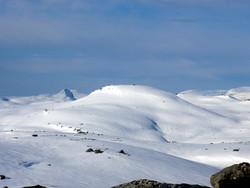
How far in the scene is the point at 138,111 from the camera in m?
85.1

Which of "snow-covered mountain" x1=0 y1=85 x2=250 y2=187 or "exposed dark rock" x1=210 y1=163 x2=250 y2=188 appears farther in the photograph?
"snow-covered mountain" x1=0 y1=85 x2=250 y2=187

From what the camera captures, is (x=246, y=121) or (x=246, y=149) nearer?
(x=246, y=149)

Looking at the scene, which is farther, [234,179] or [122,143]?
[122,143]

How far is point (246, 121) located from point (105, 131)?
4618cm

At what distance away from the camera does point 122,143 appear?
1598 inches

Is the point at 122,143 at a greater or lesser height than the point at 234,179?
greater

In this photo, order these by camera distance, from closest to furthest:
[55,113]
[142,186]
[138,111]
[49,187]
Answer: [142,186] < [49,187] < [55,113] < [138,111]

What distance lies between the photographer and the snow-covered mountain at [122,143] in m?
23.1

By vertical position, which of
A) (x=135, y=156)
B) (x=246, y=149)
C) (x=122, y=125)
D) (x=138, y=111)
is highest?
(x=138, y=111)

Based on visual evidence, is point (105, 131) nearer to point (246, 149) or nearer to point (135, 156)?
point (246, 149)

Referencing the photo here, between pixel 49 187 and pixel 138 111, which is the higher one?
pixel 138 111

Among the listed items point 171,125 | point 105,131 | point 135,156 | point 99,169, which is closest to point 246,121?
point 171,125

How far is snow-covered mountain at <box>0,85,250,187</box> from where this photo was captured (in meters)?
23.1

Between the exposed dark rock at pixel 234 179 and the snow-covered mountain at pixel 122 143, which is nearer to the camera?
the exposed dark rock at pixel 234 179
